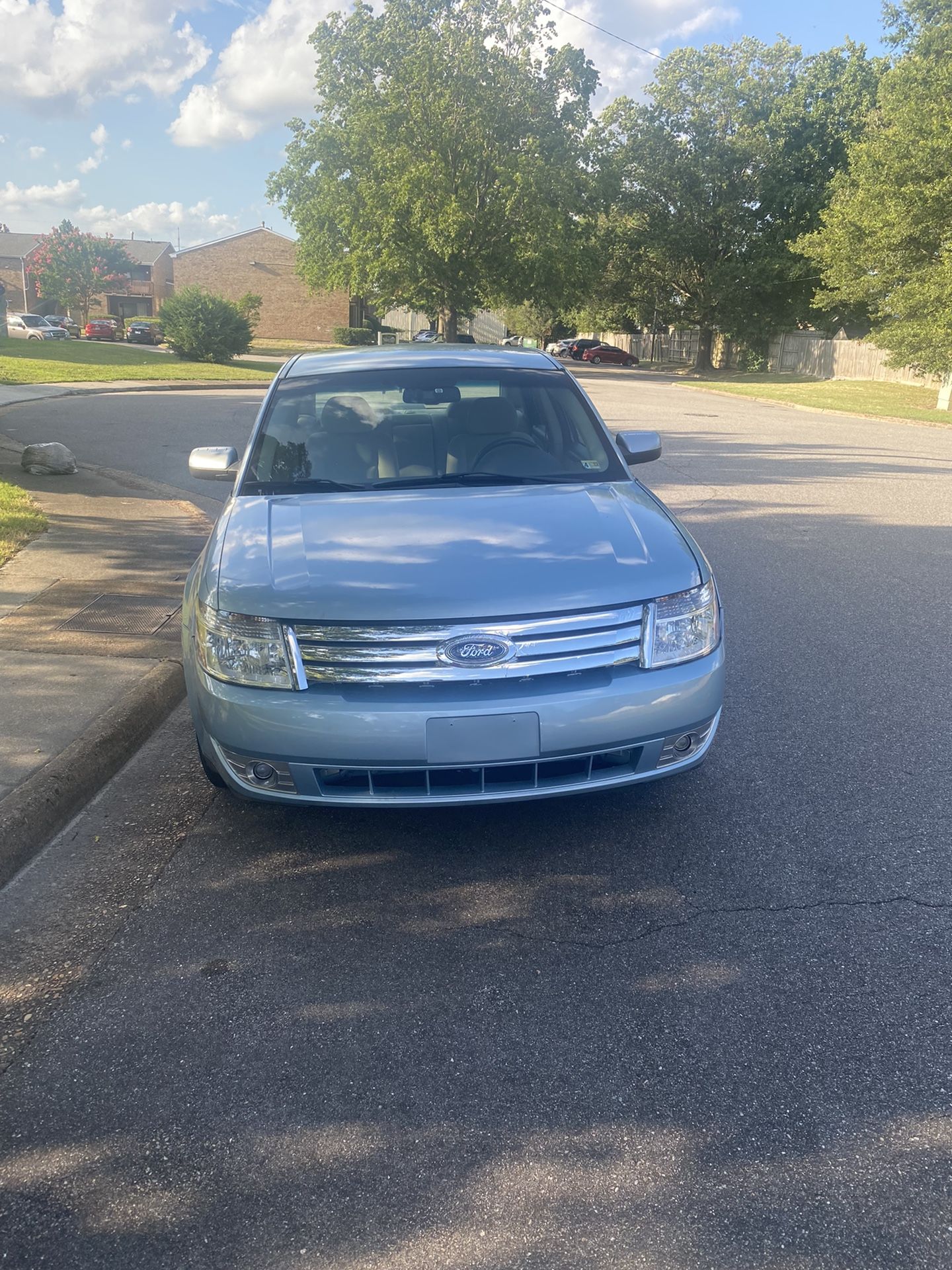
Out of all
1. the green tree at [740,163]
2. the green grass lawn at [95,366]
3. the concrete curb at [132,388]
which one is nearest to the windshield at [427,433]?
the concrete curb at [132,388]

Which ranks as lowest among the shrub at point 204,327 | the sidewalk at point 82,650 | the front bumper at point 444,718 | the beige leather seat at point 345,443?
the sidewalk at point 82,650

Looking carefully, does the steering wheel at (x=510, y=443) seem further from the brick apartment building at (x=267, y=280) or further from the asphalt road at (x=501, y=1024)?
the brick apartment building at (x=267, y=280)

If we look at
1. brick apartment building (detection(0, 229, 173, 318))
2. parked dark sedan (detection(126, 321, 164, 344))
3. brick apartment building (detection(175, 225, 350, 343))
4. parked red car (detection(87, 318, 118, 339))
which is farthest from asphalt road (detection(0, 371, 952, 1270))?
brick apartment building (detection(0, 229, 173, 318))

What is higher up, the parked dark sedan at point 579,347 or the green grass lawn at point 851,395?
the parked dark sedan at point 579,347

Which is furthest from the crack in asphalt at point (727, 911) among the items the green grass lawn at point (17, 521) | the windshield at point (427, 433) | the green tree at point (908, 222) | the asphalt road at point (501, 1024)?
the green tree at point (908, 222)

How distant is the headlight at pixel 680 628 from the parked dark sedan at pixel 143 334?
5856 cm

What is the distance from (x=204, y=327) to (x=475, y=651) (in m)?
36.1

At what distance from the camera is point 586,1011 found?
291 cm

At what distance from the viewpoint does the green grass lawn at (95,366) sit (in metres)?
27.1

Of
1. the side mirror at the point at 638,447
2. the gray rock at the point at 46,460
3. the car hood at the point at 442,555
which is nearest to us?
the car hood at the point at 442,555

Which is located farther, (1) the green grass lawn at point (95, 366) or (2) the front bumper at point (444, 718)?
(1) the green grass lawn at point (95, 366)

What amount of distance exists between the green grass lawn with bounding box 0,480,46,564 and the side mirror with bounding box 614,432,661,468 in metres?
4.62

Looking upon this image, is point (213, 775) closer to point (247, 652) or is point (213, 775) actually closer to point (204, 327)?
point (247, 652)

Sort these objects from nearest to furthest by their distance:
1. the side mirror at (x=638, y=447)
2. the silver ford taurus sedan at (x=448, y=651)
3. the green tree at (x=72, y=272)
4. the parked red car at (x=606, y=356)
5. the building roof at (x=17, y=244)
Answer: the silver ford taurus sedan at (x=448, y=651), the side mirror at (x=638, y=447), the parked red car at (x=606, y=356), the green tree at (x=72, y=272), the building roof at (x=17, y=244)
